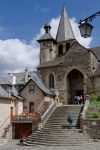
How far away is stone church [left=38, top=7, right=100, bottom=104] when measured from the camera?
1489 inches

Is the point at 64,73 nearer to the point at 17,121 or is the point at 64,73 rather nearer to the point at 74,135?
the point at 17,121

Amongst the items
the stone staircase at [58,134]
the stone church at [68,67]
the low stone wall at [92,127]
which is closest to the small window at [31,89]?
the stone church at [68,67]

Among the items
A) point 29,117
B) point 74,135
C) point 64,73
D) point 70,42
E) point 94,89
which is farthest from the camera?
point 70,42

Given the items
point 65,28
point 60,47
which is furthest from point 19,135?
point 65,28

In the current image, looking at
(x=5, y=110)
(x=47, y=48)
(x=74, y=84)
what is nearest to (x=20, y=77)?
(x=47, y=48)

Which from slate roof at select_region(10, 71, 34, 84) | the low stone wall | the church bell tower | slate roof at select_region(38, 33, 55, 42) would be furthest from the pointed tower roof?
the low stone wall

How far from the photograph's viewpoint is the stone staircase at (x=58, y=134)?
2427 cm

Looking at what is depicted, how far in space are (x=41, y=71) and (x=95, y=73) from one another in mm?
8639

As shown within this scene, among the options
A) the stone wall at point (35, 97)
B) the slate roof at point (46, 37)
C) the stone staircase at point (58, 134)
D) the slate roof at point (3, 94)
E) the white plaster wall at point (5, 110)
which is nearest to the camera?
the stone staircase at point (58, 134)

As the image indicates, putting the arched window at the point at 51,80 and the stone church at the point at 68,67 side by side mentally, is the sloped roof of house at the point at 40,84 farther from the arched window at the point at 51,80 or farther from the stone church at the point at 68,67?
the arched window at the point at 51,80

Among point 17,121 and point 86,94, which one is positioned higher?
point 86,94

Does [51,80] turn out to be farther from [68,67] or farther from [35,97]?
[35,97]

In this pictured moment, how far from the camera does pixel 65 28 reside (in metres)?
46.2

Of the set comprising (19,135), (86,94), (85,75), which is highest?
(85,75)
